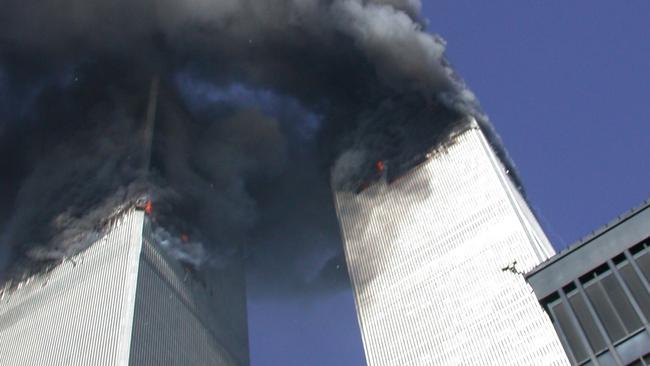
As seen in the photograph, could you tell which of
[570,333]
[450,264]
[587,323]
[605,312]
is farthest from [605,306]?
[450,264]

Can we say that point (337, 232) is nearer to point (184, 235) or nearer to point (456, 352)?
point (184, 235)

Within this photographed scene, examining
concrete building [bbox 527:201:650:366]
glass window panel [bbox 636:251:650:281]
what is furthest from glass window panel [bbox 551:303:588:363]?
glass window panel [bbox 636:251:650:281]

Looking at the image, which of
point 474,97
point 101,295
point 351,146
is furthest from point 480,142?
point 101,295

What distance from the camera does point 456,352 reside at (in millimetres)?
84688

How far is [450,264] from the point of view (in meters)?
93.3

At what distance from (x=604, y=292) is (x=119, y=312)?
54.4 meters

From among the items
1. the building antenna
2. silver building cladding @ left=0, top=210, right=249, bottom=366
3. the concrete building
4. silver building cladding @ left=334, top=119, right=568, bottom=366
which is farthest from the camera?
the building antenna

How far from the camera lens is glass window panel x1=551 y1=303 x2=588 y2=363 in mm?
47062

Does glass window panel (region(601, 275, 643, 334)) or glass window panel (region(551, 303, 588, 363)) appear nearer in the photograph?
glass window panel (region(601, 275, 643, 334))

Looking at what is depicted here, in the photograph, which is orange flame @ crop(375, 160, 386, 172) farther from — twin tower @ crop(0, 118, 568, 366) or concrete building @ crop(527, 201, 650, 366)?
concrete building @ crop(527, 201, 650, 366)

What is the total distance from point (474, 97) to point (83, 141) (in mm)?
48907

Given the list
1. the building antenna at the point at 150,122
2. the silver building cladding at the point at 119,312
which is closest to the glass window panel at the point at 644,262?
the silver building cladding at the point at 119,312

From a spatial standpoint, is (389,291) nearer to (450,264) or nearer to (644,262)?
(450,264)

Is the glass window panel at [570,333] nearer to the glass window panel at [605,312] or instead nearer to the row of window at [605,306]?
the row of window at [605,306]
